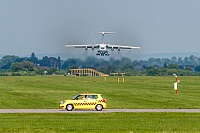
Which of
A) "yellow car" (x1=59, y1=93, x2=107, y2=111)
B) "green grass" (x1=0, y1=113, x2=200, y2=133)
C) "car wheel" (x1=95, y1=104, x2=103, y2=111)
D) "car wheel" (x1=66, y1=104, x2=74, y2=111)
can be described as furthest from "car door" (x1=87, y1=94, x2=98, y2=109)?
"green grass" (x1=0, y1=113, x2=200, y2=133)

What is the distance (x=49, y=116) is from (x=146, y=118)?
7143 millimetres

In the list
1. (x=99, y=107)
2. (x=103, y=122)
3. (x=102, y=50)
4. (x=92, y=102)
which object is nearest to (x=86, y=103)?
(x=92, y=102)

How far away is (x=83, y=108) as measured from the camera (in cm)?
5991

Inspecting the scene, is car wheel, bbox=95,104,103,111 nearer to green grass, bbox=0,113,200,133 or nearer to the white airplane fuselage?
green grass, bbox=0,113,200,133

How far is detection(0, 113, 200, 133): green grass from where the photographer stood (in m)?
41.1

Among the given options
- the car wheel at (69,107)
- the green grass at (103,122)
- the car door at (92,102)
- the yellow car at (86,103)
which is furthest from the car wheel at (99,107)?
the green grass at (103,122)

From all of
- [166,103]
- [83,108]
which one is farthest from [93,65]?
[83,108]

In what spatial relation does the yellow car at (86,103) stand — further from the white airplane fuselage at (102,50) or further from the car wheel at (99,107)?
the white airplane fuselage at (102,50)

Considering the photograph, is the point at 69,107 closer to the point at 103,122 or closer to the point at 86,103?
the point at 86,103

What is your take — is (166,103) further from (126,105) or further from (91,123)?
(91,123)

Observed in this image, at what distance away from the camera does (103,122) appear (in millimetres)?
46344

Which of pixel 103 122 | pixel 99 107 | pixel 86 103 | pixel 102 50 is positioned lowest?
pixel 103 122

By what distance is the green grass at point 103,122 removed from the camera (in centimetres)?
4112

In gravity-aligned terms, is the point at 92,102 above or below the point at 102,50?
below
